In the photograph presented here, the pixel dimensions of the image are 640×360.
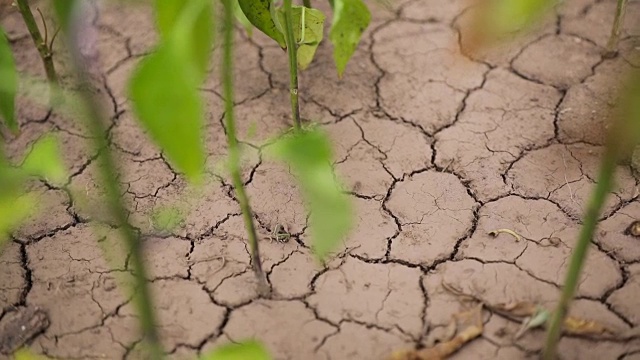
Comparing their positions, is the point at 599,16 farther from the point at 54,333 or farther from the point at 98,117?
the point at 98,117

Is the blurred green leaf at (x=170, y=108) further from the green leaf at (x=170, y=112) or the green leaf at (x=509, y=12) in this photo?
the green leaf at (x=509, y=12)

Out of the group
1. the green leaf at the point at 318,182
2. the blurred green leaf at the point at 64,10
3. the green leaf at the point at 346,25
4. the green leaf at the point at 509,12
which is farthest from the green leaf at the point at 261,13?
the green leaf at the point at 509,12

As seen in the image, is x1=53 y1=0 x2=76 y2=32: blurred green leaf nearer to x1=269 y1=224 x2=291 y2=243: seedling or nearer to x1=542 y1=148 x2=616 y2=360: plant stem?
x1=542 y1=148 x2=616 y2=360: plant stem

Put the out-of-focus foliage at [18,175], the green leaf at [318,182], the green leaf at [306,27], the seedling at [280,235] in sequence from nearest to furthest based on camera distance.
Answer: the out-of-focus foliage at [18,175], the green leaf at [318,182], the green leaf at [306,27], the seedling at [280,235]

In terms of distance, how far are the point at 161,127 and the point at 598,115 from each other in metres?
1.53

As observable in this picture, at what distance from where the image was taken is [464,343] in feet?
4.54

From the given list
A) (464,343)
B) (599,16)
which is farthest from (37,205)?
(599,16)

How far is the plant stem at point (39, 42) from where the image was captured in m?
1.67

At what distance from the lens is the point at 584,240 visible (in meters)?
1.02

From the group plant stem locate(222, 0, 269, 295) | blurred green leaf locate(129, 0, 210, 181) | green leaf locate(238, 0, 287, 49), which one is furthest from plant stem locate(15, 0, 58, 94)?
blurred green leaf locate(129, 0, 210, 181)

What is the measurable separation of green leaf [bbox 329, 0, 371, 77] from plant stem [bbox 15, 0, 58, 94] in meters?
0.76

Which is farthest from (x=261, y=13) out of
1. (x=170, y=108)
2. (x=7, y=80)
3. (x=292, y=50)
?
(x=170, y=108)

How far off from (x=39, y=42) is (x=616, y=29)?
1.48 meters

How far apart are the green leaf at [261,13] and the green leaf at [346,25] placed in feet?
0.38
